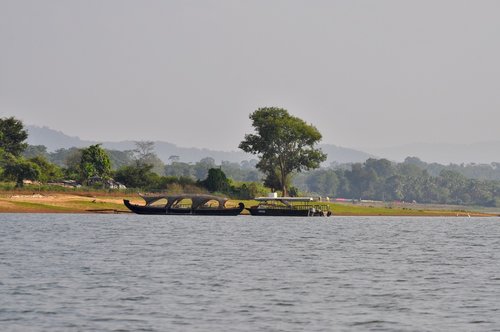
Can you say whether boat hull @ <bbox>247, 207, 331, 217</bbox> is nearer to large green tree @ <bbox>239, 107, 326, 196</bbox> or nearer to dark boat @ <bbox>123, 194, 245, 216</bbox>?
dark boat @ <bbox>123, 194, 245, 216</bbox>

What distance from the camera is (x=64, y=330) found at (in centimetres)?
3203

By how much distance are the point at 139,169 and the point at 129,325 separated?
147067 millimetres

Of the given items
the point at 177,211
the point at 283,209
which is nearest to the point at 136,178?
the point at 177,211

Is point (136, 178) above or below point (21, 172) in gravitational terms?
above

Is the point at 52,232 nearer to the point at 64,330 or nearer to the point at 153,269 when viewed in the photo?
the point at 153,269

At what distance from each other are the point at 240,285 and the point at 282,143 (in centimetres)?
14788

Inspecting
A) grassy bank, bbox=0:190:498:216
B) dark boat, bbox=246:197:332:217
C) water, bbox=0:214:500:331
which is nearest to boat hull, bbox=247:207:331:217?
dark boat, bbox=246:197:332:217

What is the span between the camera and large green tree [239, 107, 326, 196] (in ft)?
620

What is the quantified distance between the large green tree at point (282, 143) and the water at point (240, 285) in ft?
363

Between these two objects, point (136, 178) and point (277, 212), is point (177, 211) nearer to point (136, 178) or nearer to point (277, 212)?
point (277, 212)

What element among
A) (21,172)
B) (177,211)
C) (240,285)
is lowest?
(240,285)

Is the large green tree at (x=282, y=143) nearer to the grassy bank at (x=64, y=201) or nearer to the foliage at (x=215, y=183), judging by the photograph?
the foliage at (x=215, y=183)

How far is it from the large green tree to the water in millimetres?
110703

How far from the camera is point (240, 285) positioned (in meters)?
44.8
